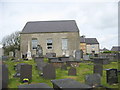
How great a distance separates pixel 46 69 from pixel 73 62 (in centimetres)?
515

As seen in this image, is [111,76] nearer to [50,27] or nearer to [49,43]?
[49,43]

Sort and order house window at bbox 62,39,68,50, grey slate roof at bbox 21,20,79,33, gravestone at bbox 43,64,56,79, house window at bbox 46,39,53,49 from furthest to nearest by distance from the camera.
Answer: grey slate roof at bbox 21,20,79,33 < house window at bbox 46,39,53,49 < house window at bbox 62,39,68,50 < gravestone at bbox 43,64,56,79

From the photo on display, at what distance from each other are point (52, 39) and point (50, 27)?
10.8ft

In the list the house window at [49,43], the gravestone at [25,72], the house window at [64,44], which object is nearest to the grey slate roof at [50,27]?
the house window at [64,44]

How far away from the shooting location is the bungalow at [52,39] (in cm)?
2934

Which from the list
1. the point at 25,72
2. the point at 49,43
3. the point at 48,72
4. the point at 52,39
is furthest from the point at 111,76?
the point at 49,43

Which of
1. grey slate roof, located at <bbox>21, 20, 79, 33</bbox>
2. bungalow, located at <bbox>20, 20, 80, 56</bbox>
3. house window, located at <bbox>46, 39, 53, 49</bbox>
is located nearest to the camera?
bungalow, located at <bbox>20, 20, 80, 56</bbox>

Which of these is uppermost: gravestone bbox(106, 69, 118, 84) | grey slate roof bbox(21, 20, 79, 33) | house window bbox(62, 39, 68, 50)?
grey slate roof bbox(21, 20, 79, 33)

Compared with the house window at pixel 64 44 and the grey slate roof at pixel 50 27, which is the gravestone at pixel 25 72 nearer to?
the house window at pixel 64 44

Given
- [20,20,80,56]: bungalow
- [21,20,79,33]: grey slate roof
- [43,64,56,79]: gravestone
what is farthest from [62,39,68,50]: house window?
[43,64,56,79]: gravestone

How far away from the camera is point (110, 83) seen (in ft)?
28.1

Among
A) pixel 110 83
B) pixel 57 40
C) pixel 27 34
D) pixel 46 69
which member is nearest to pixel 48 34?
pixel 57 40

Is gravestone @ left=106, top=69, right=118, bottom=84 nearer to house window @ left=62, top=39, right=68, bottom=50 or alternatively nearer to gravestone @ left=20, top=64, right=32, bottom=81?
gravestone @ left=20, top=64, right=32, bottom=81

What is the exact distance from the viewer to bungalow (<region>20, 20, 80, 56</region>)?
2934 cm
